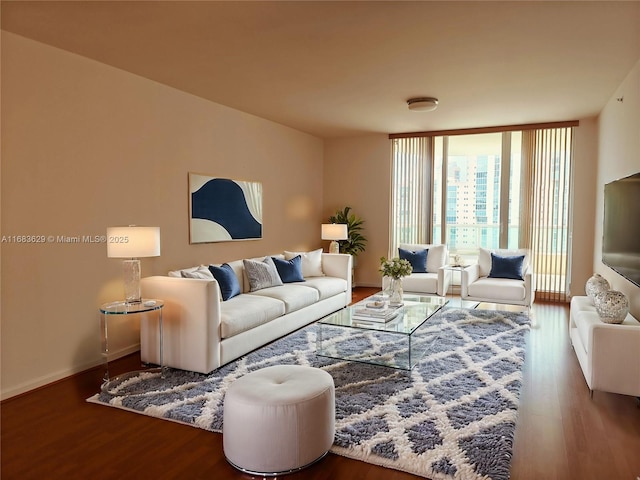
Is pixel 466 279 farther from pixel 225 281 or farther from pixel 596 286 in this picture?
pixel 225 281

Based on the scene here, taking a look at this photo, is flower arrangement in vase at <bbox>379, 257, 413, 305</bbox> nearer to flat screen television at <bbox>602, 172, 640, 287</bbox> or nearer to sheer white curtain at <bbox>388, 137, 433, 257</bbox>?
flat screen television at <bbox>602, 172, 640, 287</bbox>

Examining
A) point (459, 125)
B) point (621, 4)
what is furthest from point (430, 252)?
point (621, 4)

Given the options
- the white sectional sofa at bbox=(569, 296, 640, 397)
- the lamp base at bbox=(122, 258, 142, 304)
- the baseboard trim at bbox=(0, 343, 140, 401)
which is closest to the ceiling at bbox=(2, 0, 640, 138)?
the lamp base at bbox=(122, 258, 142, 304)

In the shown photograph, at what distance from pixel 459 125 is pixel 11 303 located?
19.7 feet

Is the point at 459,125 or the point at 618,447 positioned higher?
the point at 459,125

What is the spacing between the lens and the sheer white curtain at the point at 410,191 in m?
7.57

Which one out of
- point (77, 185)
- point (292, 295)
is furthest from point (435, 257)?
point (77, 185)

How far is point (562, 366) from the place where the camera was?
3.91 meters

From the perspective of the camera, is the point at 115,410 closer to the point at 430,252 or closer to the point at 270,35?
the point at 270,35

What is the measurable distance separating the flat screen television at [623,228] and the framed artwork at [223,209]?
4.11m

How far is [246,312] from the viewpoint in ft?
13.4

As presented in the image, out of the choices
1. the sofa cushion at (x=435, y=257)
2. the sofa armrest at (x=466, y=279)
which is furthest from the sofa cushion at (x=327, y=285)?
the sofa armrest at (x=466, y=279)

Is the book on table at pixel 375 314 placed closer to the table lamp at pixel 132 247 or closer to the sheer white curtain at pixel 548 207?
the table lamp at pixel 132 247

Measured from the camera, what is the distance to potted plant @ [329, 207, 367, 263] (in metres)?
7.71
